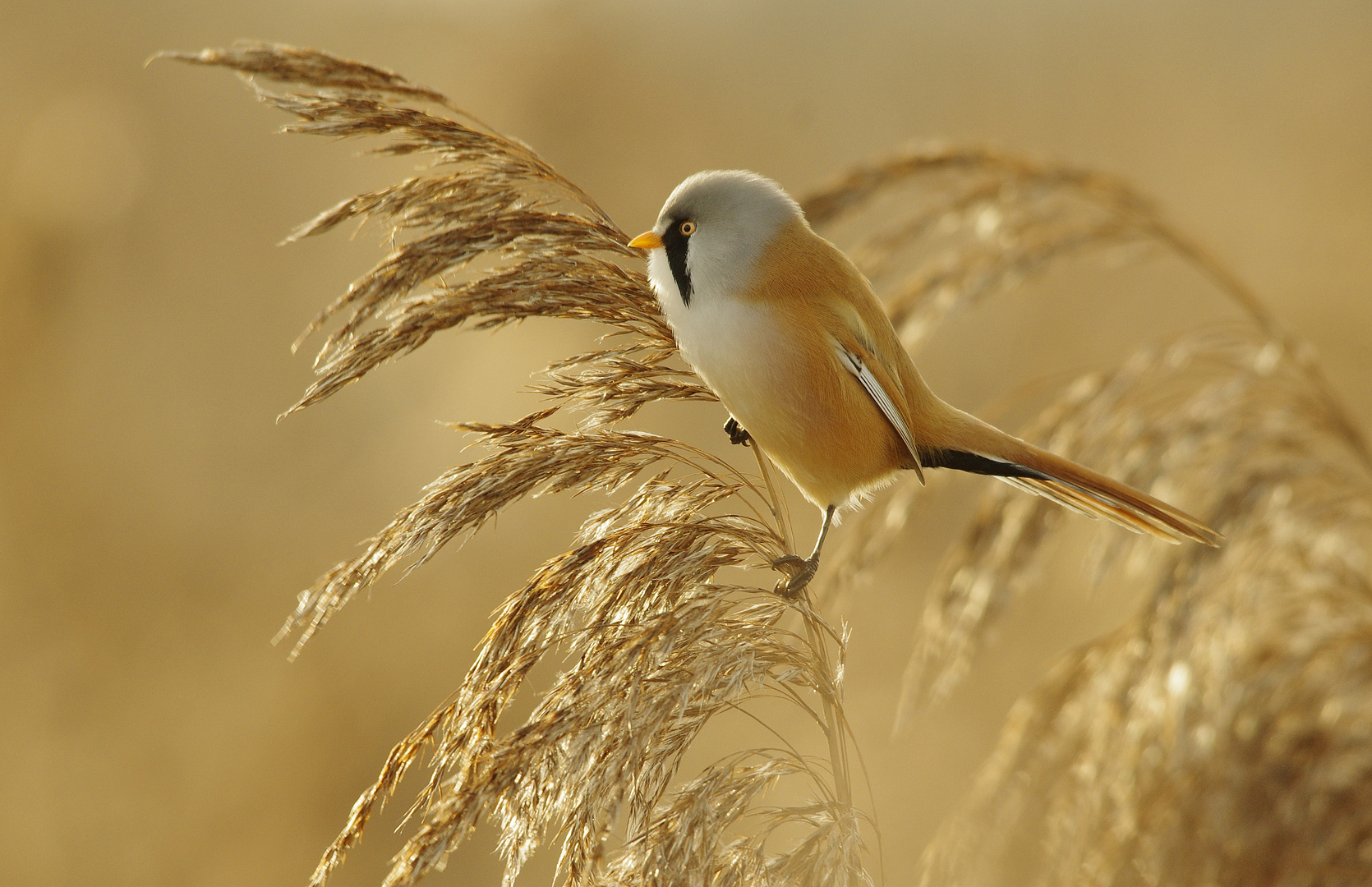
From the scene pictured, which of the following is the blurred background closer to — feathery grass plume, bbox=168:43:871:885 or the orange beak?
the orange beak

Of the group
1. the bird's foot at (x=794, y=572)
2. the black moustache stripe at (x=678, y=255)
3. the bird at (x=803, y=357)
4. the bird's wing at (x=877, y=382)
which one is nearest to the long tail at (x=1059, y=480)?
the bird at (x=803, y=357)

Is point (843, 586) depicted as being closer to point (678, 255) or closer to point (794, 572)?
point (794, 572)

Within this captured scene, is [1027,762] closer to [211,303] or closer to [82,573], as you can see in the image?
[82,573]

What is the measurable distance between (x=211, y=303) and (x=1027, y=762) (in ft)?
20.1

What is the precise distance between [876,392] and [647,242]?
1.67 ft

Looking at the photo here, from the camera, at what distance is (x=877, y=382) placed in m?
1.87

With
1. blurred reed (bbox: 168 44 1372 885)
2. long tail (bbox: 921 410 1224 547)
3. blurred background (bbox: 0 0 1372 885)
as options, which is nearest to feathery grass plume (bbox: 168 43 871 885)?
blurred reed (bbox: 168 44 1372 885)

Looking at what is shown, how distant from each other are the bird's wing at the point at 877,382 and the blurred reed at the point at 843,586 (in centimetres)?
30

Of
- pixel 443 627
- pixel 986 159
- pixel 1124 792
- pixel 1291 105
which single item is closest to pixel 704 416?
pixel 443 627

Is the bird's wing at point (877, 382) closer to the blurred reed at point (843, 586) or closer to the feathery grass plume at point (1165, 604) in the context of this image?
the blurred reed at point (843, 586)

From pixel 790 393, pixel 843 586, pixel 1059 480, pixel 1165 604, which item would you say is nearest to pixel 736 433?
pixel 790 393

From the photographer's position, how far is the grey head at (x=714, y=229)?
180 cm

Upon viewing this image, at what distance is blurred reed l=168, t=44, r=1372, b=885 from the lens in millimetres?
1428

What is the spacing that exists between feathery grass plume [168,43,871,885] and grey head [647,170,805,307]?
152mm
